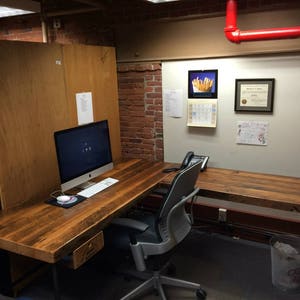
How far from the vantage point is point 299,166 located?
9.07ft

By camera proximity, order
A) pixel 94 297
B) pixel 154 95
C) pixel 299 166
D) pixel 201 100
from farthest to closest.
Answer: pixel 154 95 < pixel 201 100 < pixel 299 166 < pixel 94 297

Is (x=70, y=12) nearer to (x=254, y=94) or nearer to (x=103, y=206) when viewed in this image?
(x=254, y=94)

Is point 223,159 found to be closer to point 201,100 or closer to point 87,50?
point 201,100

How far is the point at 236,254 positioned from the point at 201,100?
1.44m

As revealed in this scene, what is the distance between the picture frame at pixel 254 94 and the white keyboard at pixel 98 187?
129 cm

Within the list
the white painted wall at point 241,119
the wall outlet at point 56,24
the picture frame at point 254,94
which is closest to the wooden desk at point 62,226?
the white painted wall at point 241,119

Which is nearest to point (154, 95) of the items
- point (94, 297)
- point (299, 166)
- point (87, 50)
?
point (87, 50)

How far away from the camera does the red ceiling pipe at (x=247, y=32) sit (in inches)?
96.0

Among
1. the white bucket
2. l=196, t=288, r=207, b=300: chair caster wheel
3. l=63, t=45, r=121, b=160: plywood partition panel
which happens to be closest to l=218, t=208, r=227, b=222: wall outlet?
the white bucket

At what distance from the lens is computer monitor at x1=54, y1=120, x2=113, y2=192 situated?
2264 millimetres

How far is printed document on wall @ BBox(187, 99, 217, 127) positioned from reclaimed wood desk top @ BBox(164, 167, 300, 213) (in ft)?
1.53

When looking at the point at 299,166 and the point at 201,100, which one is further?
the point at 201,100

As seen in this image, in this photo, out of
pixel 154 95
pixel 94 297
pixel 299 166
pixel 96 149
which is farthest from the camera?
pixel 154 95

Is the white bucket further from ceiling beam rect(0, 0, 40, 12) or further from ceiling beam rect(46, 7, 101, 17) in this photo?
ceiling beam rect(0, 0, 40, 12)
